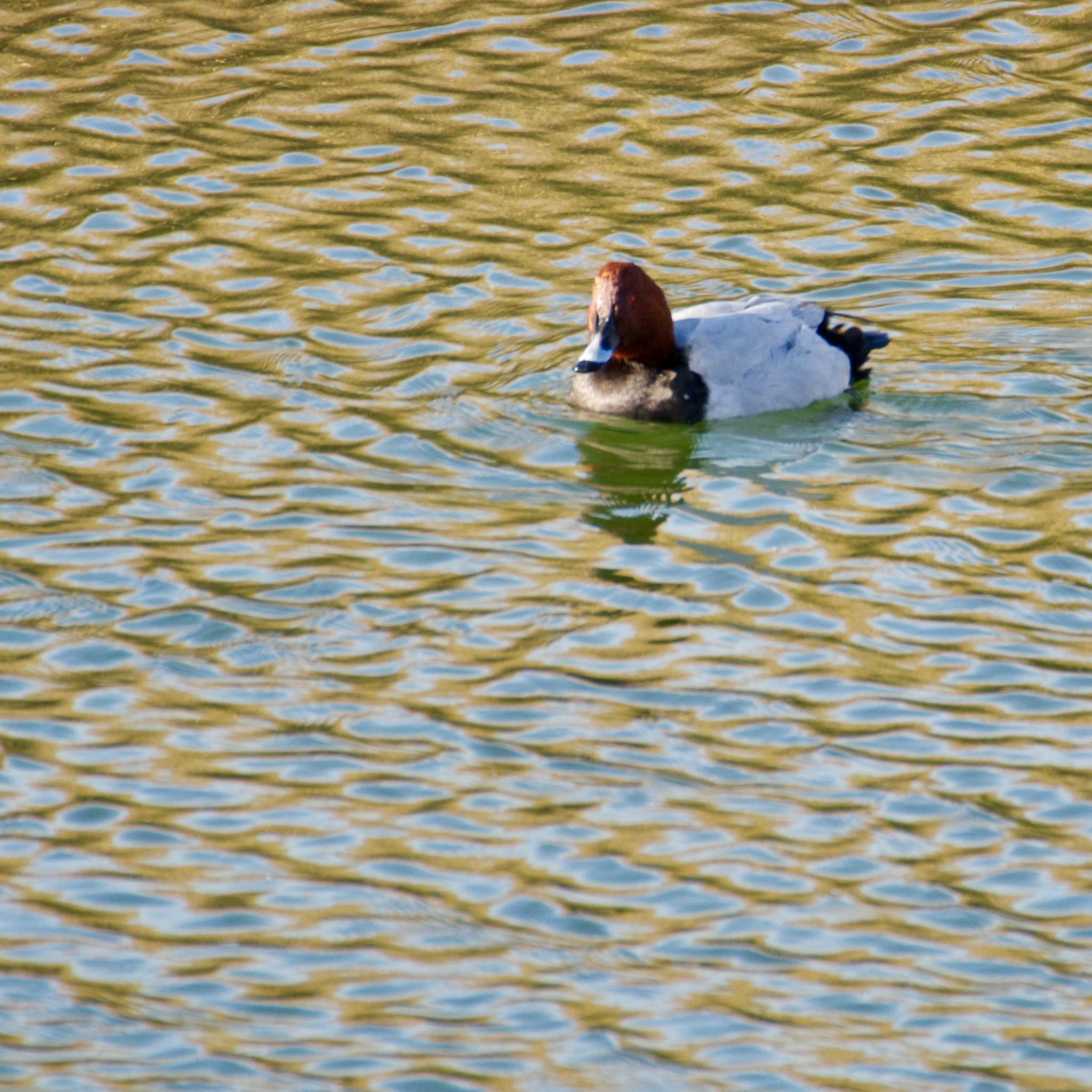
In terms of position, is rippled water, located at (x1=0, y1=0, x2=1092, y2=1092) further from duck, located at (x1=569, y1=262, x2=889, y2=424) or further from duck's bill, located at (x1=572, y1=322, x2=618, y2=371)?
duck's bill, located at (x1=572, y1=322, x2=618, y2=371)

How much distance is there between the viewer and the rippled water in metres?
6.30

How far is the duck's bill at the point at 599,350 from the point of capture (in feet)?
34.7

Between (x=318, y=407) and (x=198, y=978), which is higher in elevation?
(x=318, y=407)

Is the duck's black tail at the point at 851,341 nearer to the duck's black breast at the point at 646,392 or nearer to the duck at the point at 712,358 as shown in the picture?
the duck at the point at 712,358

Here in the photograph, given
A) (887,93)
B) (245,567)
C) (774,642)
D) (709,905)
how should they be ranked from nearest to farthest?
(709,905)
(774,642)
(245,567)
(887,93)

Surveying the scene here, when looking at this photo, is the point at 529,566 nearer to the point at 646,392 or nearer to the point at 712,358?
the point at 646,392

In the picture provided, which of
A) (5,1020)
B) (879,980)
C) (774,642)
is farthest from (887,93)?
(5,1020)

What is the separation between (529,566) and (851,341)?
2.82 meters

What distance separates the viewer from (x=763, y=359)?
36.0 feet

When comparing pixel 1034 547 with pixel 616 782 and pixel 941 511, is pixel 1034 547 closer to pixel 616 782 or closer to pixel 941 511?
pixel 941 511

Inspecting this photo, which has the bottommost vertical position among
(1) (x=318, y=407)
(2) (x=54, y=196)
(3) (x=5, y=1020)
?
(3) (x=5, y=1020)

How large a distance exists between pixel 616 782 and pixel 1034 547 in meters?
2.82

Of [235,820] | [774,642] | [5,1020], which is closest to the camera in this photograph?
[5,1020]

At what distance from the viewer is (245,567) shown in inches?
357
